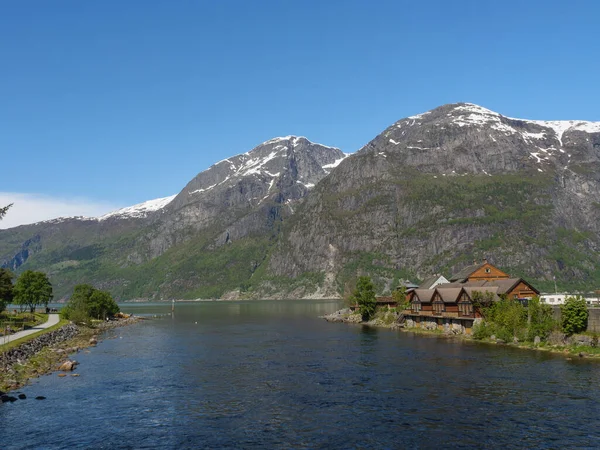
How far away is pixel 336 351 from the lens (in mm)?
94938

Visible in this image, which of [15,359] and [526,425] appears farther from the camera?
[15,359]

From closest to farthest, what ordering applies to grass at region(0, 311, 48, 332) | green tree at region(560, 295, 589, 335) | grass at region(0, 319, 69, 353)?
grass at region(0, 319, 69, 353) → green tree at region(560, 295, 589, 335) → grass at region(0, 311, 48, 332)

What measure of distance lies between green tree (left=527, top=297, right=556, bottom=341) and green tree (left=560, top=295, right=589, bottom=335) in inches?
152

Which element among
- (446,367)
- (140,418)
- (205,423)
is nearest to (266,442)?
(205,423)

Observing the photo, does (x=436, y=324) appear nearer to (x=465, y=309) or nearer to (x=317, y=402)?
(x=465, y=309)

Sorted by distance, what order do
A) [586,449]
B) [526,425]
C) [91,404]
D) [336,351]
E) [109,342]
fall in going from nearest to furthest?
[586,449] → [526,425] → [91,404] → [336,351] → [109,342]

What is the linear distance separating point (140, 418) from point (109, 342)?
73728 mm

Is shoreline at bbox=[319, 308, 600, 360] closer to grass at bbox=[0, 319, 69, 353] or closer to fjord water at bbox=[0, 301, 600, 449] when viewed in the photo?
fjord water at bbox=[0, 301, 600, 449]

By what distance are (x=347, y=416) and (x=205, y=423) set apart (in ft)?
44.7

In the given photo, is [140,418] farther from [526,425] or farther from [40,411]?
[526,425]

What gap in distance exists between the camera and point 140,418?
50344 mm

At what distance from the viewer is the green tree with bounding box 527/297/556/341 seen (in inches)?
3585

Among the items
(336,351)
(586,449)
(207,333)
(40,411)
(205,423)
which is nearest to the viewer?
(586,449)

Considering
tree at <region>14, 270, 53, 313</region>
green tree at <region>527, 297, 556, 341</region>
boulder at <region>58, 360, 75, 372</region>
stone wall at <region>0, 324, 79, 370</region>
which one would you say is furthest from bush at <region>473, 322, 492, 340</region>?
tree at <region>14, 270, 53, 313</region>
